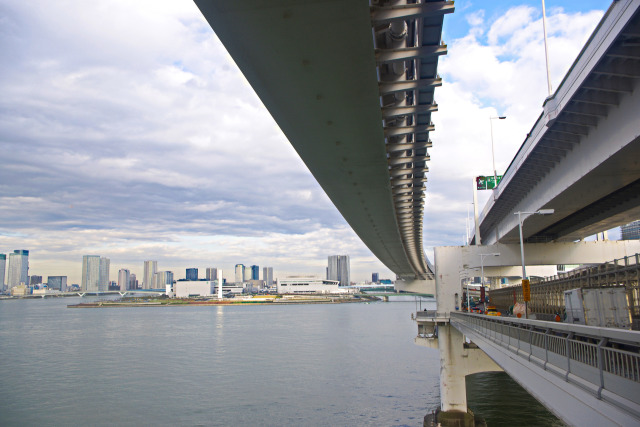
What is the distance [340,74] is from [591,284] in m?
13.9

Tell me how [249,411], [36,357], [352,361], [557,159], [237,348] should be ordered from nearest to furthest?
[557,159] → [249,411] → [352,361] → [36,357] → [237,348]

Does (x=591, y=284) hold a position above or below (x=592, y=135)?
below

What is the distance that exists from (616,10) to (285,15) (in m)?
7.98

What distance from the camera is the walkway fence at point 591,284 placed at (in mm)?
13966

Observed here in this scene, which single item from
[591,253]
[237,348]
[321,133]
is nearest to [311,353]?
[237,348]

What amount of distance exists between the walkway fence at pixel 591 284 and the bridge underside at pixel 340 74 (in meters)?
7.24

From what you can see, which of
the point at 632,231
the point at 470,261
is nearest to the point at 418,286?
the point at 632,231

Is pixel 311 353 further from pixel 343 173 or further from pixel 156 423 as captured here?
pixel 343 173

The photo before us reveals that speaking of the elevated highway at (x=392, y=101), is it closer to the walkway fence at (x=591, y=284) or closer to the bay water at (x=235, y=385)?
the walkway fence at (x=591, y=284)

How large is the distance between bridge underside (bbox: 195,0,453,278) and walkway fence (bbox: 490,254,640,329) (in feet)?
23.8

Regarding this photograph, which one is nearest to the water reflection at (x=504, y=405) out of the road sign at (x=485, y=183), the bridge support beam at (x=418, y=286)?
the road sign at (x=485, y=183)

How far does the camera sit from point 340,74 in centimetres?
936

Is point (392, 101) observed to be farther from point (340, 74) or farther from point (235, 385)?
point (235, 385)

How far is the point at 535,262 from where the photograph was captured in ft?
114
